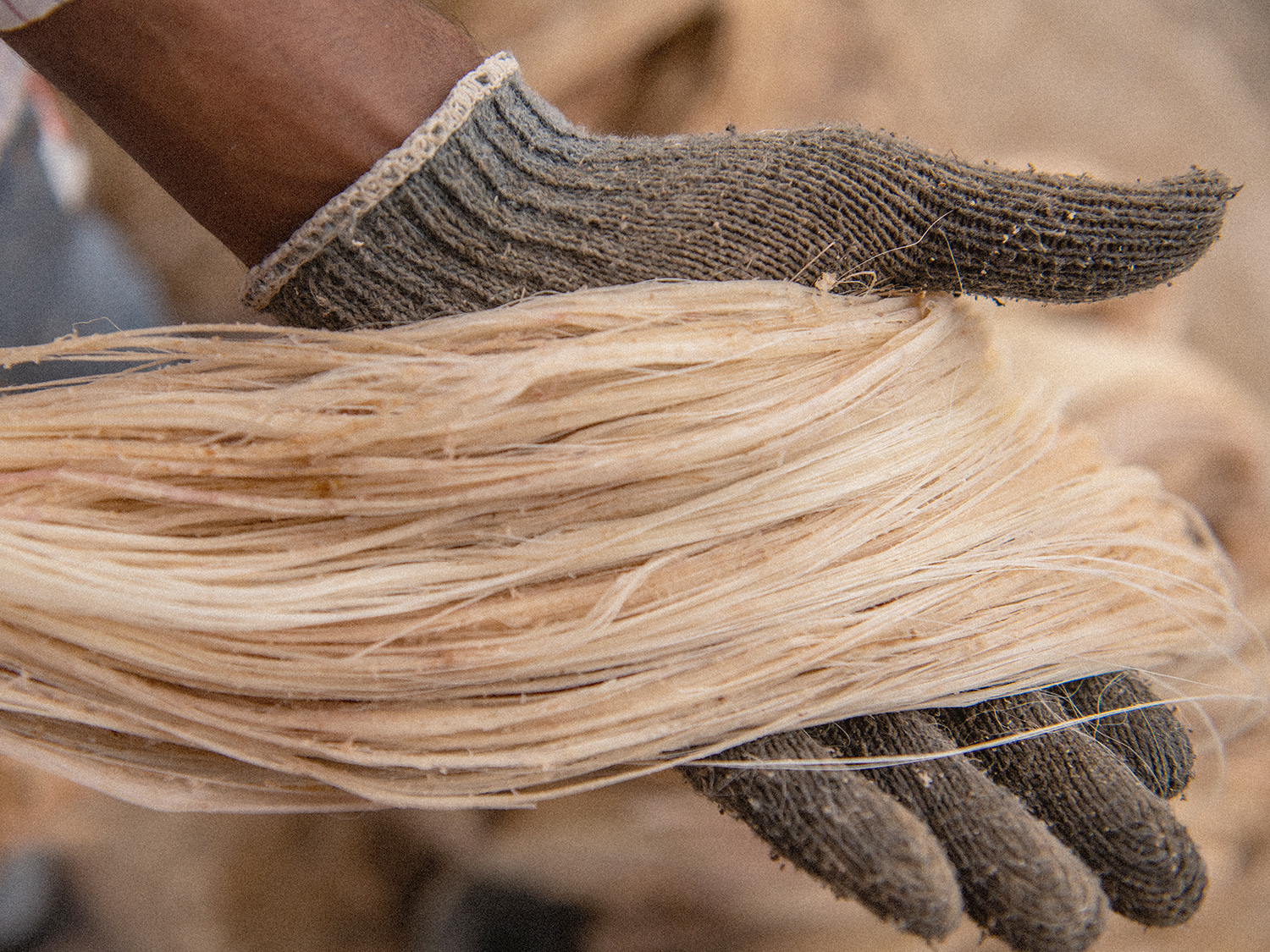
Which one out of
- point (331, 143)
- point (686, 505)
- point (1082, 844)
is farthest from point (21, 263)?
point (1082, 844)

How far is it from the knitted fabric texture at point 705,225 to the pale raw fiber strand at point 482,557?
0.13 ft

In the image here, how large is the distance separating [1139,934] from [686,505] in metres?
0.77

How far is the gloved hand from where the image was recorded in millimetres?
471

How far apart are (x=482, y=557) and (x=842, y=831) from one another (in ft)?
0.98

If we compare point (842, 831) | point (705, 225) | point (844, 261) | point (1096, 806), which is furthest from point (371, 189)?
point (1096, 806)

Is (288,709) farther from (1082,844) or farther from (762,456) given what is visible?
(1082,844)

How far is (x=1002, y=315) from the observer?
98cm

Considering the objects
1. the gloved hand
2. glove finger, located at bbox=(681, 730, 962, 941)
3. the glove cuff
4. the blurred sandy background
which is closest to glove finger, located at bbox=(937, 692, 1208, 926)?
the gloved hand

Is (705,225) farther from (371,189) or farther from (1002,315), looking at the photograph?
(1002,315)

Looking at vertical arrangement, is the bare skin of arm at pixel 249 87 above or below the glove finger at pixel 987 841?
above

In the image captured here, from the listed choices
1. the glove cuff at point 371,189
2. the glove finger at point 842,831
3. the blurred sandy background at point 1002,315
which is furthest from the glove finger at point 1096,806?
the glove cuff at point 371,189

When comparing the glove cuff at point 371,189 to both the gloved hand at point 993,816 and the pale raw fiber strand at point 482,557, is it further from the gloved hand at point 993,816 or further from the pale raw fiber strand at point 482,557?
the gloved hand at point 993,816

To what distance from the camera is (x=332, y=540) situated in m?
0.53

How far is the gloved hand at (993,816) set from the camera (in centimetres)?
47
